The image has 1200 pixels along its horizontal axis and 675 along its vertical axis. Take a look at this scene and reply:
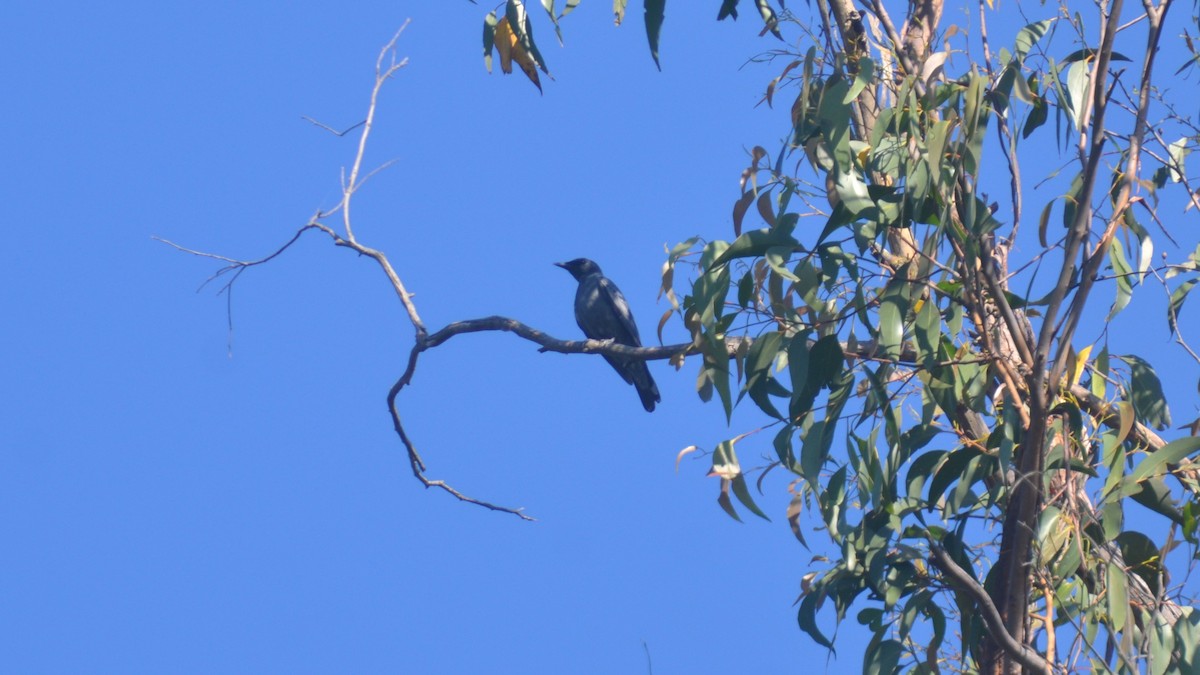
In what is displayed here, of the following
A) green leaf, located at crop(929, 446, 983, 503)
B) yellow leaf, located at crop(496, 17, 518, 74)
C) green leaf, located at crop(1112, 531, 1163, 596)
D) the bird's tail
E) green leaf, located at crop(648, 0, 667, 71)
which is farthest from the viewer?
the bird's tail

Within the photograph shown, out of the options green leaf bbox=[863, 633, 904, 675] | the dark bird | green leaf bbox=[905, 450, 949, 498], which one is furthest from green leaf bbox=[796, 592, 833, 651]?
the dark bird

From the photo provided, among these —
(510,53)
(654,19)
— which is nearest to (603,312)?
(510,53)

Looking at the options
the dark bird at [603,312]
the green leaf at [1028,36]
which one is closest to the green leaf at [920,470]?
the green leaf at [1028,36]

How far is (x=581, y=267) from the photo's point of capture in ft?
28.8

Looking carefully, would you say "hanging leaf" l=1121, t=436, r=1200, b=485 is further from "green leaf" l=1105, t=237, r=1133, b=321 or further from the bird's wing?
the bird's wing

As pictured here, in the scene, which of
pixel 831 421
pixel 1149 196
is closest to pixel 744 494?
pixel 831 421

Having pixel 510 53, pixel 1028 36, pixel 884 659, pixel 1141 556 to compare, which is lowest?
pixel 884 659

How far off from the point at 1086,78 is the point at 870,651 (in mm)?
1611

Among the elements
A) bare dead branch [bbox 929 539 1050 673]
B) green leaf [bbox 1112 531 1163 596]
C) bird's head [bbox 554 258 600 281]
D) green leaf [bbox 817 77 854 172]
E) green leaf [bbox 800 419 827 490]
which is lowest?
bare dead branch [bbox 929 539 1050 673]

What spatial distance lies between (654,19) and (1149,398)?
5.60 ft

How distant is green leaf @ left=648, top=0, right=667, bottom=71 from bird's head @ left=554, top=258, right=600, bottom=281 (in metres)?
4.95

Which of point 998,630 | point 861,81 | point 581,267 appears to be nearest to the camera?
point 998,630

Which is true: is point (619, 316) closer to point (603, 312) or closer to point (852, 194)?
point (603, 312)

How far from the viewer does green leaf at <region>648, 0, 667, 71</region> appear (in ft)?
12.2
